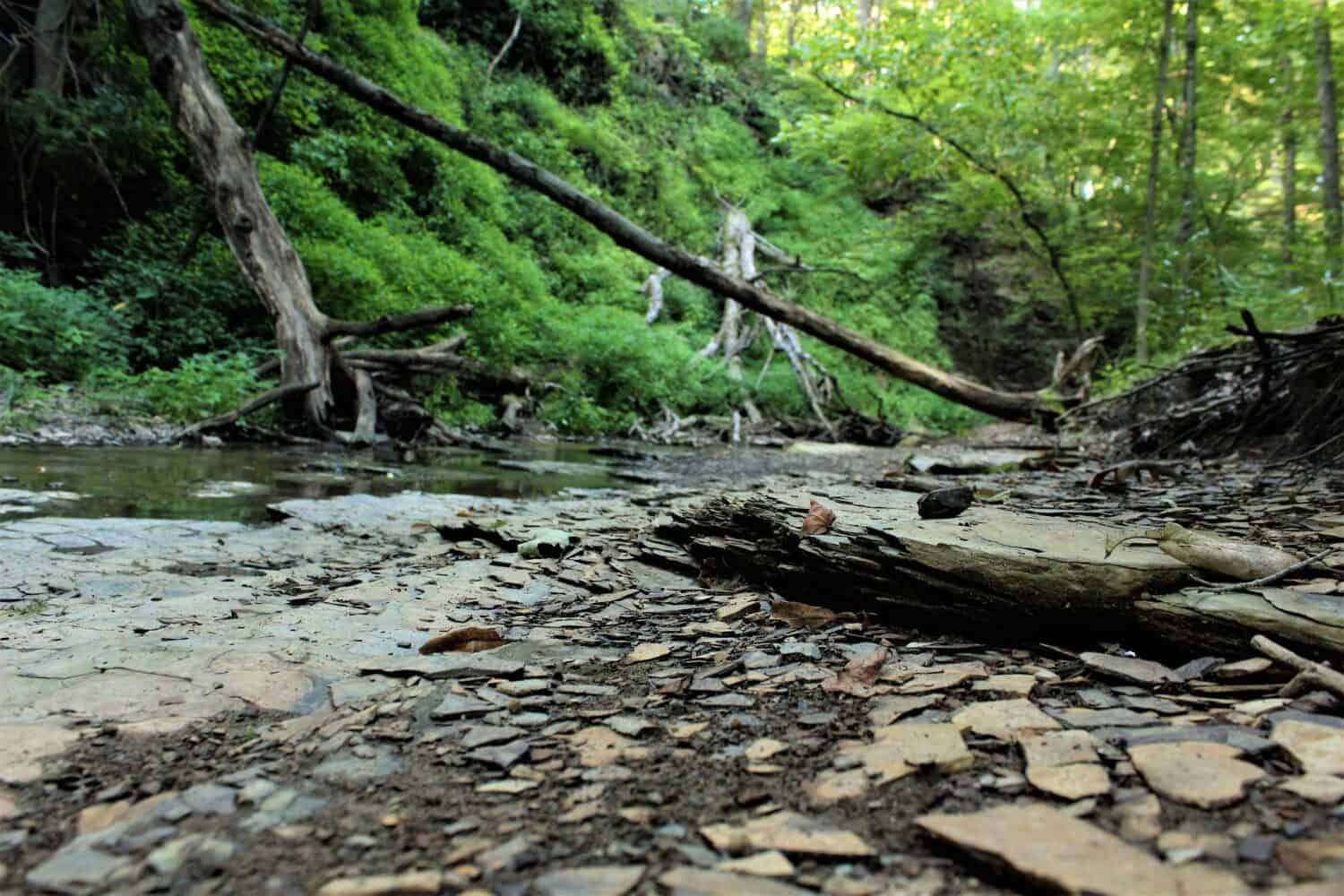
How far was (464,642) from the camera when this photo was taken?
1936 millimetres

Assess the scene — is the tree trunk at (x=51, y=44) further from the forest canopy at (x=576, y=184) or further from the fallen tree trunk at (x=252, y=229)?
the fallen tree trunk at (x=252, y=229)

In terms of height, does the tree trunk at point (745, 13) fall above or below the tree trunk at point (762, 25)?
below

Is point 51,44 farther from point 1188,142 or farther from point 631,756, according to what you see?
point 1188,142

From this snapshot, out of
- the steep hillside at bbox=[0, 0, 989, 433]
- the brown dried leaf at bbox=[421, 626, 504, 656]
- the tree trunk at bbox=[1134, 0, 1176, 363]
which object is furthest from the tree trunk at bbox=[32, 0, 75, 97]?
the tree trunk at bbox=[1134, 0, 1176, 363]

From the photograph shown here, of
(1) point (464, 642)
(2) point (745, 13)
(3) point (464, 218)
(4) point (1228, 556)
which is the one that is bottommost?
(1) point (464, 642)

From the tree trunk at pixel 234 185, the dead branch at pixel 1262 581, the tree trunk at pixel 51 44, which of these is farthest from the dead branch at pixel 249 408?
the dead branch at pixel 1262 581

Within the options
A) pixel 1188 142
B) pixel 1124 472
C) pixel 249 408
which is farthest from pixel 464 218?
pixel 1124 472

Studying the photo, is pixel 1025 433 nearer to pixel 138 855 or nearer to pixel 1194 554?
pixel 1194 554

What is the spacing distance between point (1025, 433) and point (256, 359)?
→ 10.3 metres

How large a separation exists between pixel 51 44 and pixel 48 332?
3.76m

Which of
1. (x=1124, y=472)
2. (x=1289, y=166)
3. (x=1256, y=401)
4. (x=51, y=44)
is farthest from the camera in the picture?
(x=1289, y=166)

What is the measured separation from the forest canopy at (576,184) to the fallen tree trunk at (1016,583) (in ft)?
17.5

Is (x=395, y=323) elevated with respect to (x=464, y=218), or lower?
lower

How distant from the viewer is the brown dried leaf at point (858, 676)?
1.53 metres
